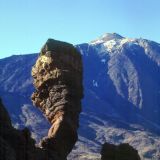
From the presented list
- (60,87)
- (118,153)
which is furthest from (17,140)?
(60,87)

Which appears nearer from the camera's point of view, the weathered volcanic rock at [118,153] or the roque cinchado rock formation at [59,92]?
the roque cinchado rock formation at [59,92]

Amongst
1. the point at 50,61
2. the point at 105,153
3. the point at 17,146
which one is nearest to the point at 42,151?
the point at 17,146

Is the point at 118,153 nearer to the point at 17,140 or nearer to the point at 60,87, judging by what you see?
the point at 60,87

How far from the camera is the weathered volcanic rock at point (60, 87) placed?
115 ft

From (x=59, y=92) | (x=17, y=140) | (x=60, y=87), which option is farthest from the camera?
(x=59, y=92)

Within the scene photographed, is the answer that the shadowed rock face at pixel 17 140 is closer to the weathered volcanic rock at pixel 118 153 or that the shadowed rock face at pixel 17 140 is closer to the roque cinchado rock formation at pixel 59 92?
the roque cinchado rock formation at pixel 59 92

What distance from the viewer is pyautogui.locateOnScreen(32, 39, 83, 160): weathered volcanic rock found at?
35044mm

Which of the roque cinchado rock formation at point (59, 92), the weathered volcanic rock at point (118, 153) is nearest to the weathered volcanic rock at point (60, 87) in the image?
the roque cinchado rock formation at point (59, 92)

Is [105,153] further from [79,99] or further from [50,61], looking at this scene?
[50,61]

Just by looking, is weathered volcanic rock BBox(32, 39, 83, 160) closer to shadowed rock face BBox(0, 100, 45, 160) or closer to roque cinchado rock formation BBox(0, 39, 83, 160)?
roque cinchado rock formation BBox(0, 39, 83, 160)

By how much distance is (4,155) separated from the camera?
81.1 ft

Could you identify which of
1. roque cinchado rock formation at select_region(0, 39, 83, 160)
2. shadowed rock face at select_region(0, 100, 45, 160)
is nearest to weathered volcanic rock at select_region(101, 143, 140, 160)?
roque cinchado rock formation at select_region(0, 39, 83, 160)

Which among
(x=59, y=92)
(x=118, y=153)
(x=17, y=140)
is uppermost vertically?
(x=17, y=140)

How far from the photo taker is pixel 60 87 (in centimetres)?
3662
